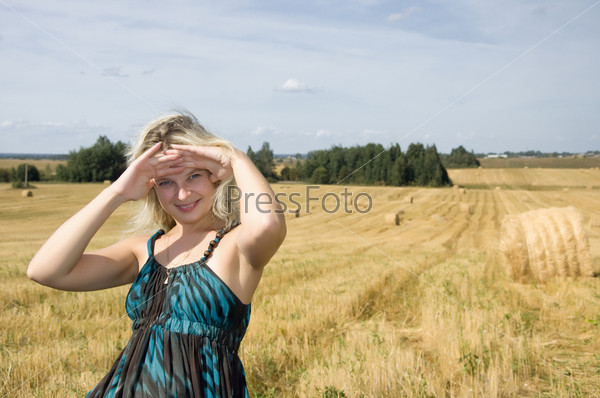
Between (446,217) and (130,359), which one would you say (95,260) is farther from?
(446,217)

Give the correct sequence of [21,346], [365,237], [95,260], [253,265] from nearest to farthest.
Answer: [253,265] < [95,260] < [21,346] < [365,237]

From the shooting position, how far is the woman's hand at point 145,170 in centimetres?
222

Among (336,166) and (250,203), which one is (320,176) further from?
(250,203)

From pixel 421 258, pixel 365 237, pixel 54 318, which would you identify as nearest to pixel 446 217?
pixel 365 237

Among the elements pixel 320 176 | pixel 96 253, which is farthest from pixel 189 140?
pixel 320 176

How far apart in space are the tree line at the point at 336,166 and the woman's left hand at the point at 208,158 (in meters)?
0.46

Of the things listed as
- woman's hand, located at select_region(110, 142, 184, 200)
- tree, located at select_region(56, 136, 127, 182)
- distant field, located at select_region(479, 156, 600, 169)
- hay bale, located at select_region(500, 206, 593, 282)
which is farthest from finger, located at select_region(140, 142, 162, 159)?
distant field, located at select_region(479, 156, 600, 169)

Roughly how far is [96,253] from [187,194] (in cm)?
47

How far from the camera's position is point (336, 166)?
24625 millimetres

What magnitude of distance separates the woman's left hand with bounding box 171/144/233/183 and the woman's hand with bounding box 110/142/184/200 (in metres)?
0.03

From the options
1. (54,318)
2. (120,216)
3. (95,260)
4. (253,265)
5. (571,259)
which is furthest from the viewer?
(120,216)

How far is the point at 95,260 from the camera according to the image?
2.30 m

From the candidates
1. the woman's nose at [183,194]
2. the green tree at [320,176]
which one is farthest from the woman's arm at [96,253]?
the green tree at [320,176]

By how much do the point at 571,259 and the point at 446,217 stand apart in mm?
14196
